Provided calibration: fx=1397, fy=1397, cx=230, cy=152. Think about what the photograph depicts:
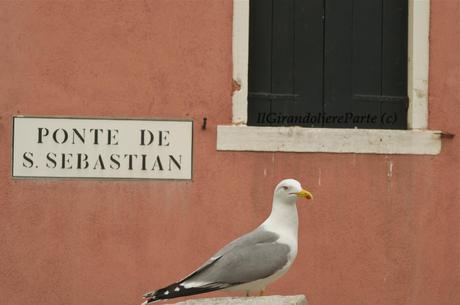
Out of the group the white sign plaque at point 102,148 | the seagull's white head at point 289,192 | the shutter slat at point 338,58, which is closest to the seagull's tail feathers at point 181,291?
the seagull's white head at point 289,192

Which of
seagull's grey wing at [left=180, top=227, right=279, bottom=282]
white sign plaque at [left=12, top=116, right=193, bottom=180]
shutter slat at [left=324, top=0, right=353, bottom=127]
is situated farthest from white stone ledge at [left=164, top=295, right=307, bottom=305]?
shutter slat at [left=324, top=0, right=353, bottom=127]

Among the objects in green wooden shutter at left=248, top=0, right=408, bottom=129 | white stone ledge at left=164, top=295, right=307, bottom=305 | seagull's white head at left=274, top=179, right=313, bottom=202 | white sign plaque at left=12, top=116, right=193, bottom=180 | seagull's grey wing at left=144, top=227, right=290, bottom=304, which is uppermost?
green wooden shutter at left=248, top=0, right=408, bottom=129

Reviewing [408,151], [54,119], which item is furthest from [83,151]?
[408,151]

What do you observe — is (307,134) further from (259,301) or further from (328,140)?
(259,301)

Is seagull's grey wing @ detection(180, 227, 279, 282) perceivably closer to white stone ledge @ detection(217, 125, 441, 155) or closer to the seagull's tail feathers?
the seagull's tail feathers

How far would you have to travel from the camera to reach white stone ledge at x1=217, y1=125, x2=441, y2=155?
409 inches

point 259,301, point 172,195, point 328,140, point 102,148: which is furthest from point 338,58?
point 259,301

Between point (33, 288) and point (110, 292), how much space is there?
563 millimetres

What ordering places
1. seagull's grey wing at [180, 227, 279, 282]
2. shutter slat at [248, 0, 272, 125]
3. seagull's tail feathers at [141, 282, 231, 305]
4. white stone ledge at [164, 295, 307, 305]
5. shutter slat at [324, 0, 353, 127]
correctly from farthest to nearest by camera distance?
1. shutter slat at [324, 0, 353, 127]
2. shutter slat at [248, 0, 272, 125]
3. seagull's grey wing at [180, 227, 279, 282]
4. seagull's tail feathers at [141, 282, 231, 305]
5. white stone ledge at [164, 295, 307, 305]

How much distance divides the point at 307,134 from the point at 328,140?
0.16 m

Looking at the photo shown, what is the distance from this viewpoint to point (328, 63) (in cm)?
1089

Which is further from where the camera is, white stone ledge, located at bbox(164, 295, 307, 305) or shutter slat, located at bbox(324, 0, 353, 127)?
shutter slat, located at bbox(324, 0, 353, 127)

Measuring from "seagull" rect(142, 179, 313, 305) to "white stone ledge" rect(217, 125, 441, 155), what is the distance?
192 centimetres

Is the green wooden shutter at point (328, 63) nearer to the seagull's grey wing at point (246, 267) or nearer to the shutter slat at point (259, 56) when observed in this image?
the shutter slat at point (259, 56)
